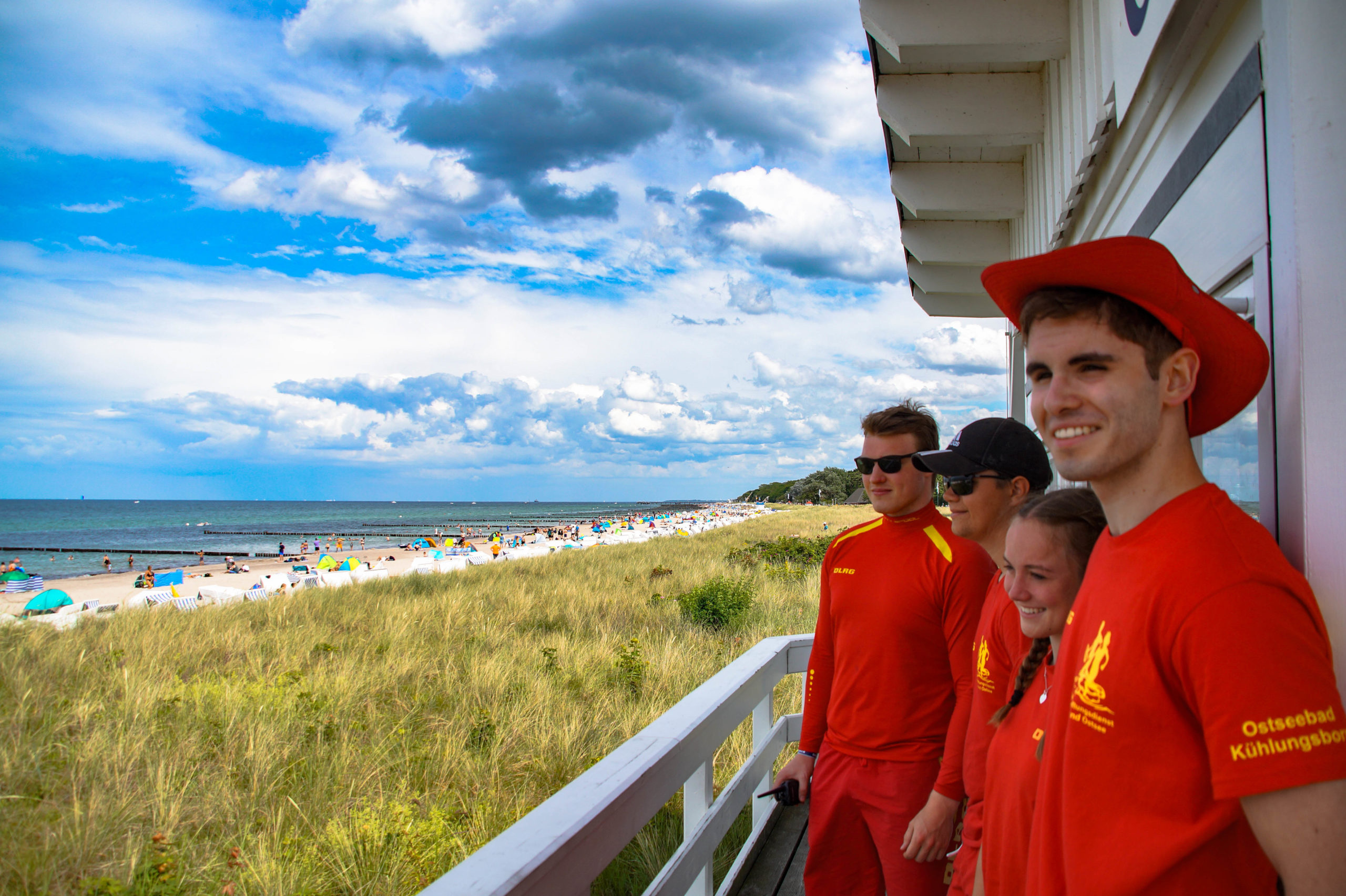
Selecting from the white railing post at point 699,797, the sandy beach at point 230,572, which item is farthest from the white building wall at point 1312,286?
the sandy beach at point 230,572

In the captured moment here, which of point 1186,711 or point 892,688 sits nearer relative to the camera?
point 1186,711

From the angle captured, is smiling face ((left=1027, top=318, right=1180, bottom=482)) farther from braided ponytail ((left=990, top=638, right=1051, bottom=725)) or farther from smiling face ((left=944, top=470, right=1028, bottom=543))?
smiling face ((left=944, top=470, right=1028, bottom=543))

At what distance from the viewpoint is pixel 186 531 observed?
78.5 m

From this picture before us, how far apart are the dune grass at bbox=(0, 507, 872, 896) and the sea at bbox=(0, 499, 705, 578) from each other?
3284cm

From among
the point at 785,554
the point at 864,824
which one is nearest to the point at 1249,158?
the point at 864,824

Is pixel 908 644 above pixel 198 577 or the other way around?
above

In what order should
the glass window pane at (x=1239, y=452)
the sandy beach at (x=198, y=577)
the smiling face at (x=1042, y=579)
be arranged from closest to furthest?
the smiling face at (x=1042, y=579) < the glass window pane at (x=1239, y=452) < the sandy beach at (x=198, y=577)

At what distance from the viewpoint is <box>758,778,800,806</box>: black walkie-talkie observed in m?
2.33

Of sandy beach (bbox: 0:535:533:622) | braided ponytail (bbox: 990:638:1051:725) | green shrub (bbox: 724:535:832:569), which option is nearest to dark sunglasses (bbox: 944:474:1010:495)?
braided ponytail (bbox: 990:638:1051:725)

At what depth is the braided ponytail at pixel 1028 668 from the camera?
1464mm

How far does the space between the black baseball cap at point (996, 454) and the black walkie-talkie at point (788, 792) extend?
1.11 metres

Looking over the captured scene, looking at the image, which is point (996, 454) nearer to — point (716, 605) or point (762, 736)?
point (762, 736)

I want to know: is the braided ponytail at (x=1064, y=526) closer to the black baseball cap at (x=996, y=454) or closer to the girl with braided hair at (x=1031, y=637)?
the girl with braided hair at (x=1031, y=637)

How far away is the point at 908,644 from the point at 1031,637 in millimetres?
754
